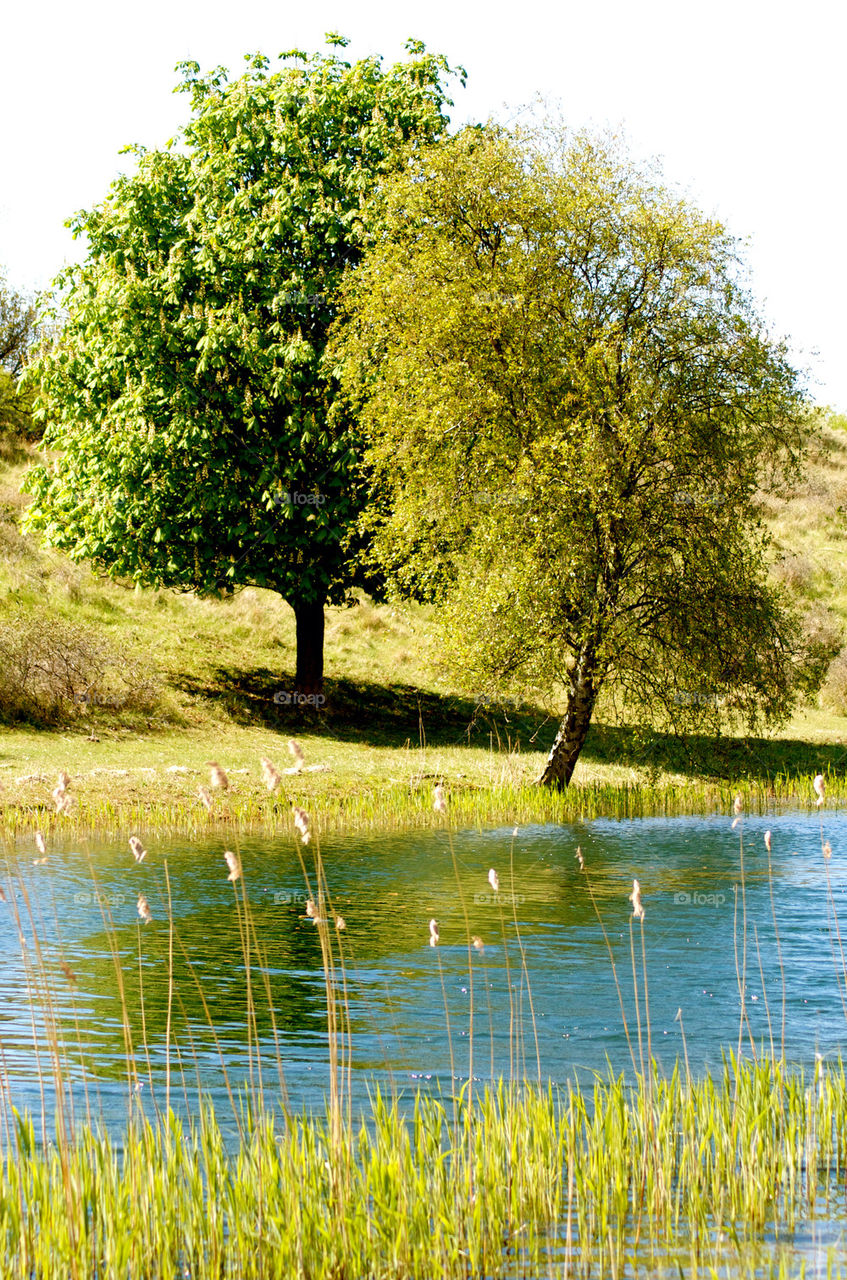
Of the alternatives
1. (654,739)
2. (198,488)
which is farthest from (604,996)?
(198,488)

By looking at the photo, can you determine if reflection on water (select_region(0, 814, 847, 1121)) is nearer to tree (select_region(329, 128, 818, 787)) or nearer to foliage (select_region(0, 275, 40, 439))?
tree (select_region(329, 128, 818, 787))

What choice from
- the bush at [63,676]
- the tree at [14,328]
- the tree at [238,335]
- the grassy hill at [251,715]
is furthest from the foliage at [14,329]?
the bush at [63,676]

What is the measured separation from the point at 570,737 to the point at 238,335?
14.1 m

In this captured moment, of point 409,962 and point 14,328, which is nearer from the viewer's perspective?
point 409,962

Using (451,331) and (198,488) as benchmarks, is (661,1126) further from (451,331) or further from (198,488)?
(198,488)

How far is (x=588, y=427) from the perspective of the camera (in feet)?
84.7

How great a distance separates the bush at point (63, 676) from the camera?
33562mm

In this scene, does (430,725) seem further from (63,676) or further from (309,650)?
(63,676)

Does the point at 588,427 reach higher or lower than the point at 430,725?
higher

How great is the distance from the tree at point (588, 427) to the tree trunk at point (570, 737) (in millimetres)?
234

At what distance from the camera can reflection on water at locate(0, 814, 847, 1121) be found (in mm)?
10141

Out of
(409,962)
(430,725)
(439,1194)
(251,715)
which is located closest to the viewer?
(439,1194)

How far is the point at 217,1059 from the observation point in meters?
10.3

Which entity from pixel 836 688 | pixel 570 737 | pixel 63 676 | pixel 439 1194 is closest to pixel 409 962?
pixel 439 1194
